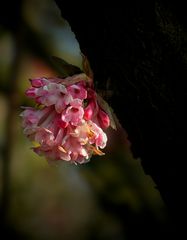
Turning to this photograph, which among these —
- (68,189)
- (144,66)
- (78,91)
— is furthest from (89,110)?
(68,189)

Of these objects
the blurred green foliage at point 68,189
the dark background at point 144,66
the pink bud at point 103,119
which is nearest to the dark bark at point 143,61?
the dark background at point 144,66

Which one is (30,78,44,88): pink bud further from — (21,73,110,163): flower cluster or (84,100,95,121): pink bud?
(84,100,95,121): pink bud

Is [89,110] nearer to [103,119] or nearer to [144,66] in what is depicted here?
[103,119]

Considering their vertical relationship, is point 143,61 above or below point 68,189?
above

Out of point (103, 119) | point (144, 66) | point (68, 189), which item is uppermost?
point (144, 66)

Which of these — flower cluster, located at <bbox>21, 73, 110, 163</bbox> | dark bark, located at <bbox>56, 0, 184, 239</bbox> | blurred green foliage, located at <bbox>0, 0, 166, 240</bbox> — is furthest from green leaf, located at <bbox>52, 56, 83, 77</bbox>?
blurred green foliage, located at <bbox>0, 0, 166, 240</bbox>

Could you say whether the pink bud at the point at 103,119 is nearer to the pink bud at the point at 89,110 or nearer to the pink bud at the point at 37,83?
the pink bud at the point at 89,110

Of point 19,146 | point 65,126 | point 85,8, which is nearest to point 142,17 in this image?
point 85,8
